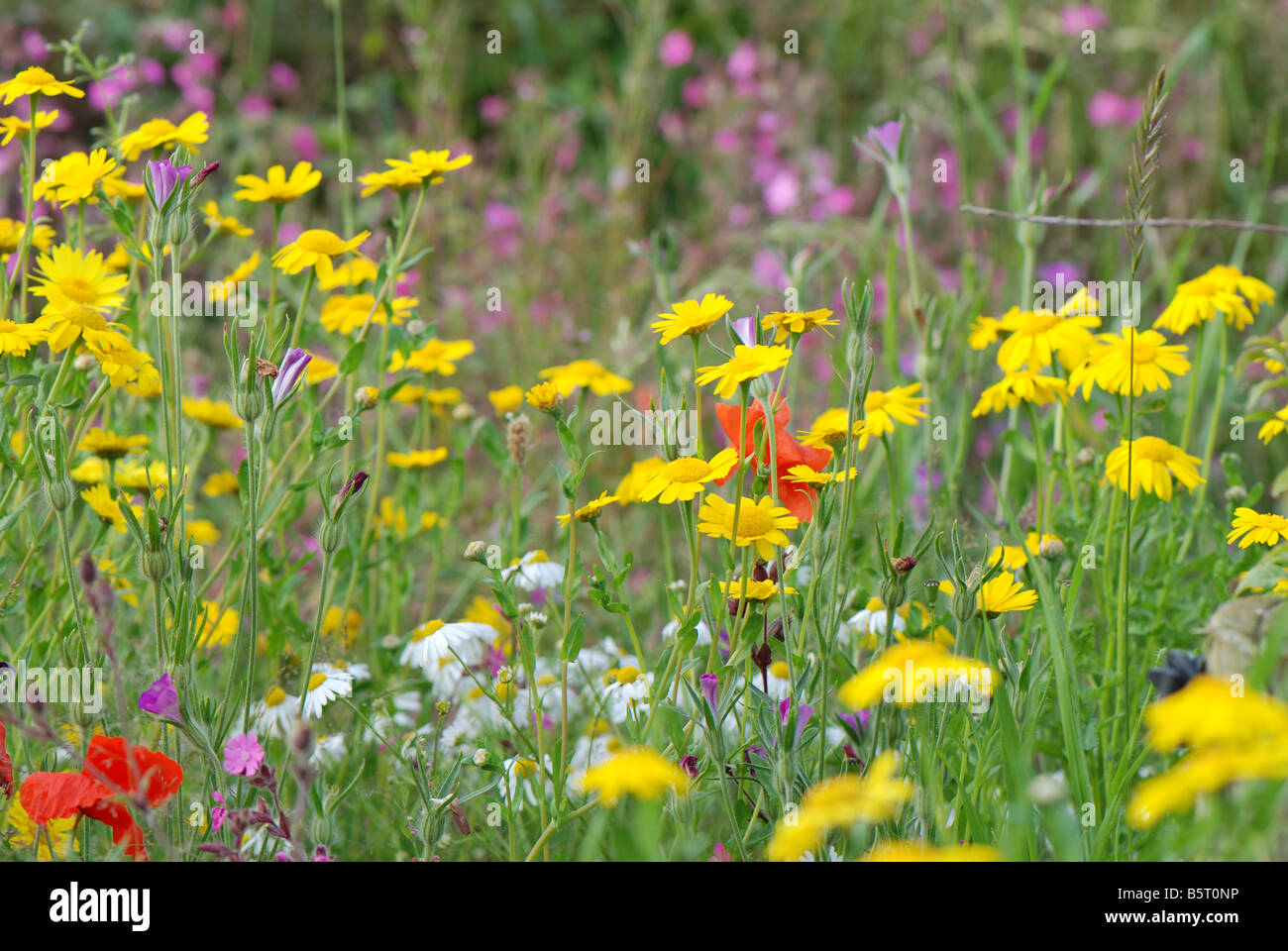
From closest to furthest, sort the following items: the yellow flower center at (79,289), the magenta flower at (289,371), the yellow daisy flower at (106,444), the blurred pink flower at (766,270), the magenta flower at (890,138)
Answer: the magenta flower at (289,371) < the yellow flower center at (79,289) < the yellow daisy flower at (106,444) < the magenta flower at (890,138) < the blurred pink flower at (766,270)

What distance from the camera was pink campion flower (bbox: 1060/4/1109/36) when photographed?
11.3 ft

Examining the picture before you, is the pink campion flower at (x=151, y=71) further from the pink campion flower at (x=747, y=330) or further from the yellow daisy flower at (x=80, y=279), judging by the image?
the pink campion flower at (x=747, y=330)

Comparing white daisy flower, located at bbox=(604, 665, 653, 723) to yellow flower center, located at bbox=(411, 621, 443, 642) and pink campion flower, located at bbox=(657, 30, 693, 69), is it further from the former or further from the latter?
pink campion flower, located at bbox=(657, 30, 693, 69)

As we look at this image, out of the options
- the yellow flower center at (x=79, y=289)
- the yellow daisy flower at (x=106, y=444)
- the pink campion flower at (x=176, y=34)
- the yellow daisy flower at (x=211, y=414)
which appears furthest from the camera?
the pink campion flower at (x=176, y=34)

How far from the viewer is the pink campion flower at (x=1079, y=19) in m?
3.46

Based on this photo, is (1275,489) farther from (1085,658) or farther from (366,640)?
(366,640)

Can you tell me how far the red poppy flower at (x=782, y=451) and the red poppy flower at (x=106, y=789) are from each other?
0.55m

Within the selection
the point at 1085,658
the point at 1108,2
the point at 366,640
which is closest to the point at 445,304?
the point at 366,640

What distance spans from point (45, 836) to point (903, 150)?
4.34ft

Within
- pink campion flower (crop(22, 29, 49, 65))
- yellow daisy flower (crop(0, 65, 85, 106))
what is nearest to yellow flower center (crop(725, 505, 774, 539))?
yellow daisy flower (crop(0, 65, 85, 106))

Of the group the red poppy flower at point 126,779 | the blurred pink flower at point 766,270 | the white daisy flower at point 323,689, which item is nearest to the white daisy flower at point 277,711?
the white daisy flower at point 323,689

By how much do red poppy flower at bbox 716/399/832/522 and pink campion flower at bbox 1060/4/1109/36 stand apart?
2.78 m

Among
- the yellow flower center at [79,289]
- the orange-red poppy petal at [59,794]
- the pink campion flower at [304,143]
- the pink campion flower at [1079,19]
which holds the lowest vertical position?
the orange-red poppy petal at [59,794]
